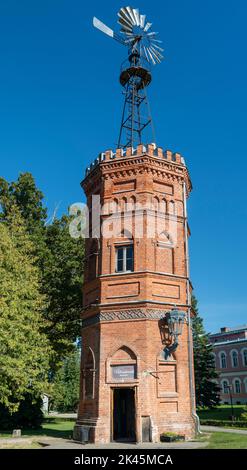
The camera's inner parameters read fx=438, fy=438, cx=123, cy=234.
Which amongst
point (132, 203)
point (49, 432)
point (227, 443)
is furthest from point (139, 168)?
point (49, 432)

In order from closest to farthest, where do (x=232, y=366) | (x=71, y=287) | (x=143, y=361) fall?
(x=143, y=361) < (x=71, y=287) < (x=232, y=366)

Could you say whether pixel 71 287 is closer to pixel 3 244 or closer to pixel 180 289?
pixel 3 244

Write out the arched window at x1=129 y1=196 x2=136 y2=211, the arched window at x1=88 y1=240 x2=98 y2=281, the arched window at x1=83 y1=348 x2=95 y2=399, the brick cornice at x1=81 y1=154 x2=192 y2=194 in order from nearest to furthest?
the arched window at x1=83 y1=348 x2=95 y2=399
the arched window at x1=129 y1=196 x2=136 y2=211
the brick cornice at x1=81 y1=154 x2=192 y2=194
the arched window at x1=88 y1=240 x2=98 y2=281

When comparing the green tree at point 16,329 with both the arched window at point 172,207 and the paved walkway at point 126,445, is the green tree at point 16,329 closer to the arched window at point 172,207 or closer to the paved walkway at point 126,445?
the paved walkway at point 126,445

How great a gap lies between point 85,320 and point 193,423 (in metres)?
6.42

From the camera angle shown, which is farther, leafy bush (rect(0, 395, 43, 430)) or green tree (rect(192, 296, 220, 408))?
green tree (rect(192, 296, 220, 408))

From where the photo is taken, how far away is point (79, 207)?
30.9m

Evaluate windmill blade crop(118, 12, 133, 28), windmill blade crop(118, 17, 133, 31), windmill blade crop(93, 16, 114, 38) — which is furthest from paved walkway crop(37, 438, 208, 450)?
windmill blade crop(118, 12, 133, 28)

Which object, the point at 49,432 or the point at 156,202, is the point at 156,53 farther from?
the point at 49,432

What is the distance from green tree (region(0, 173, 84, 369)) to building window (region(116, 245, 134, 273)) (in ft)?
26.6

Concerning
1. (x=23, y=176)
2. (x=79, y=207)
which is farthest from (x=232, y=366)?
(x=23, y=176)

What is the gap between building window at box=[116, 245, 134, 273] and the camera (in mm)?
19344

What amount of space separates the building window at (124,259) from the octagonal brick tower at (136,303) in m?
0.05

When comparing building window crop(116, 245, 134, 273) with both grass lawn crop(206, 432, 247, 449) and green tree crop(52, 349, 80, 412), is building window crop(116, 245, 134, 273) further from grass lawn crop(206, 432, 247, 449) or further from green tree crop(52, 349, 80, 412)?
green tree crop(52, 349, 80, 412)
